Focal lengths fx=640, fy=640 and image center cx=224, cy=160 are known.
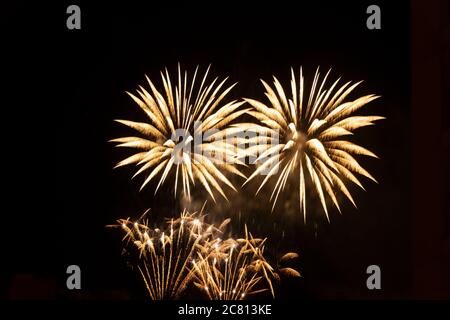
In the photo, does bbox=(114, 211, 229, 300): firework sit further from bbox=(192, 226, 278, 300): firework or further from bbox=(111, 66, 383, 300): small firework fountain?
bbox=(192, 226, 278, 300): firework

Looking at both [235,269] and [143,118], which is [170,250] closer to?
[235,269]

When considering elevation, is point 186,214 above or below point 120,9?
below

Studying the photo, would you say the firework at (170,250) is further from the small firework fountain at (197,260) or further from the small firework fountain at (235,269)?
the small firework fountain at (235,269)

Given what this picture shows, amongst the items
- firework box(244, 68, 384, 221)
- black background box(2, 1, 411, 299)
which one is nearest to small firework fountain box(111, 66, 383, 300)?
firework box(244, 68, 384, 221)

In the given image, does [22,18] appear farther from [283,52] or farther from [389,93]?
[389,93]

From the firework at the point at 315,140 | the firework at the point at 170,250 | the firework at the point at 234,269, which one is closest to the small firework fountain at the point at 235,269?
the firework at the point at 234,269

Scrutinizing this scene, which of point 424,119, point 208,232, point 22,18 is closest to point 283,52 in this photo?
point 424,119

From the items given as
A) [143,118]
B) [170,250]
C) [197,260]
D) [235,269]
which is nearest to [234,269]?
[235,269]
